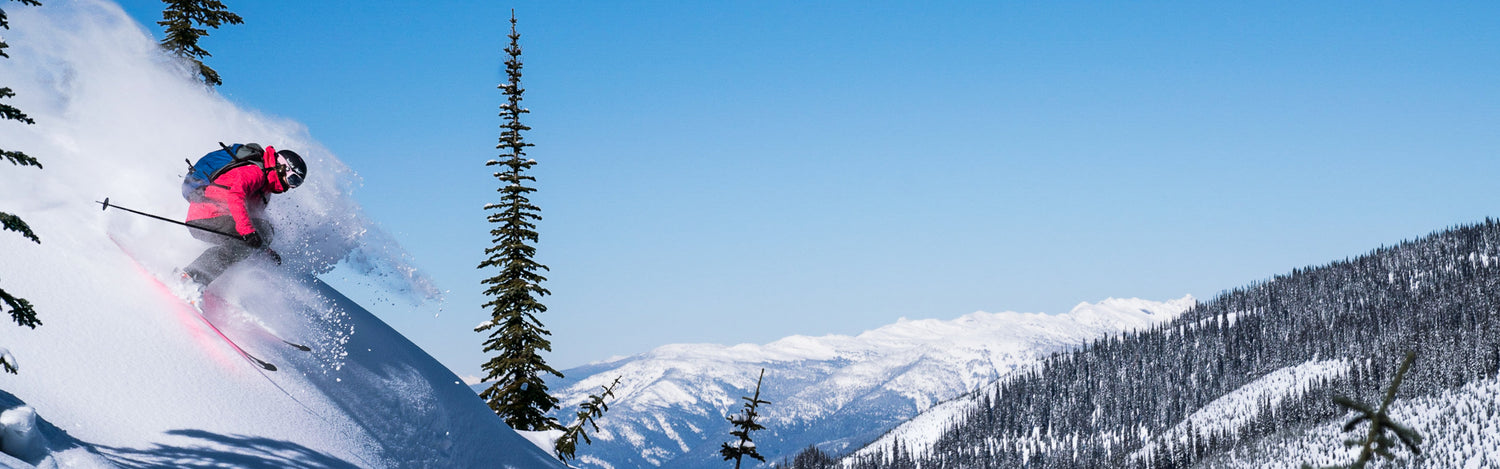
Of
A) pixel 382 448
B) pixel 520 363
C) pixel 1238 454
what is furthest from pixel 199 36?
pixel 1238 454

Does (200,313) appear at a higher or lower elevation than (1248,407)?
lower

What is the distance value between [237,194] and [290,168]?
3.31ft


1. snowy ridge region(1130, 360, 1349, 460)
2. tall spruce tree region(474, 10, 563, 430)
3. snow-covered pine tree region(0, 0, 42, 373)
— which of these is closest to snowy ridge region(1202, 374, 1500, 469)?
snowy ridge region(1130, 360, 1349, 460)

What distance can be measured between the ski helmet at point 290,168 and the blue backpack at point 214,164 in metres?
0.28

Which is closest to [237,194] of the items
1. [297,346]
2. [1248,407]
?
[297,346]

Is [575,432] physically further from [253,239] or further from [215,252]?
[215,252]

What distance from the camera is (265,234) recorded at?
696 inches

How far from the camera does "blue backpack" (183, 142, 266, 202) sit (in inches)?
664

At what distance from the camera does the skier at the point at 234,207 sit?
54.7 feet

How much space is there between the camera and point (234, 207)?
16578 millimetres

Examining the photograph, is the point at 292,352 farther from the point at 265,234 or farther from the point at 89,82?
the point at 89,82

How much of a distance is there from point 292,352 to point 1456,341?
21130 cm

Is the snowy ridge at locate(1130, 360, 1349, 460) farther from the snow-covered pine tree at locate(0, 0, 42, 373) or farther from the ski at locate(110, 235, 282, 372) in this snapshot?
the snow-covered pine tree at locate(0, 0, 42, 373)

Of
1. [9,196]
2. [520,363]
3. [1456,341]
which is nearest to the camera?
[9,196]
